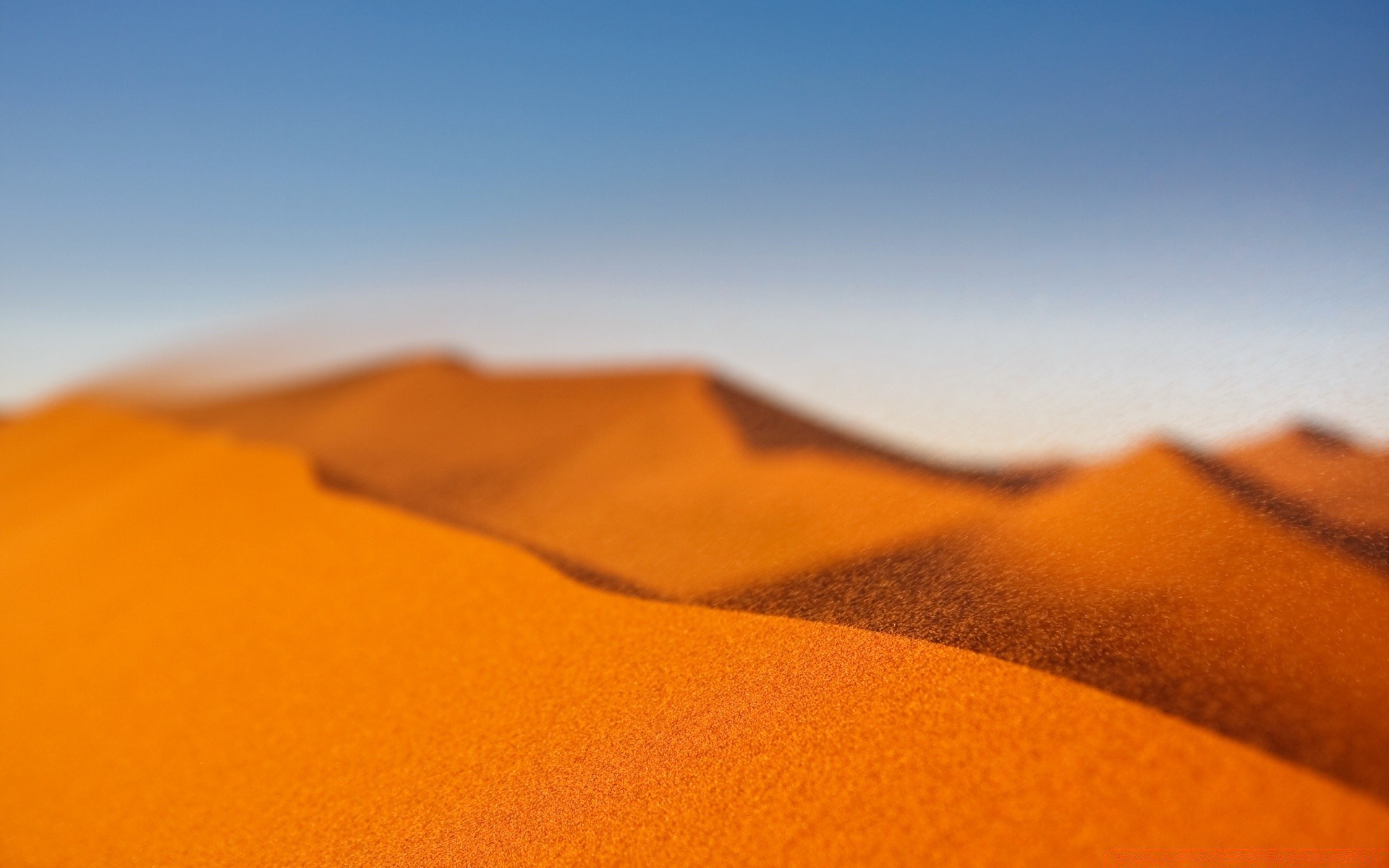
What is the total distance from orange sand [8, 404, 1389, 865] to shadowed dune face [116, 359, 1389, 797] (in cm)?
16

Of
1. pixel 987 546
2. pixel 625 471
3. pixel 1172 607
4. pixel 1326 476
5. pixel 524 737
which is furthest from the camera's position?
pixel 625 471

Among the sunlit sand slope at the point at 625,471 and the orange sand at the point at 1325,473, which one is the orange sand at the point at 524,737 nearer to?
the sunlit sand slope at the point at 625,471

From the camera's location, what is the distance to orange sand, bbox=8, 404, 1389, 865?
189cm

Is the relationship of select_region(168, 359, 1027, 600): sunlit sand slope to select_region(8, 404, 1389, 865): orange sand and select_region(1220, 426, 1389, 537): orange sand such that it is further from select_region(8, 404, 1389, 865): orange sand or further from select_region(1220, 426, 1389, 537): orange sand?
select_region(1220, 426, 1389, 537): orange sand

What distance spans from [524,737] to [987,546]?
1.72 meters

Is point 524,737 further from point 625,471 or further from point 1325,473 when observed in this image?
point 1325,473

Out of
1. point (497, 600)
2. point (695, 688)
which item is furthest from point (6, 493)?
point (695, 688)

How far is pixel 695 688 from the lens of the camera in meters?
2.50

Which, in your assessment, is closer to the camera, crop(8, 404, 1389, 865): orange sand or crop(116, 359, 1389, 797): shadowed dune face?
crop(8, 404, 1389, 865): orange sand

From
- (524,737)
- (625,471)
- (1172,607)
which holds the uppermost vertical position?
(625,471)

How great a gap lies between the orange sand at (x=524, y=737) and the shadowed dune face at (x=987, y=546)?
160mm

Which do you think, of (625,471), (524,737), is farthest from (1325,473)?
(625,471)

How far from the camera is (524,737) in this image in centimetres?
257

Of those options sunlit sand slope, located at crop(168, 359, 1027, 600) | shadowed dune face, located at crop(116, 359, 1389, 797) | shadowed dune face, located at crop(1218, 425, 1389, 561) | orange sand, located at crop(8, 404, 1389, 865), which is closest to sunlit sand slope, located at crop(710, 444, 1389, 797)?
shadowed dune face, located at crop(116, 359, 1389, 797)
